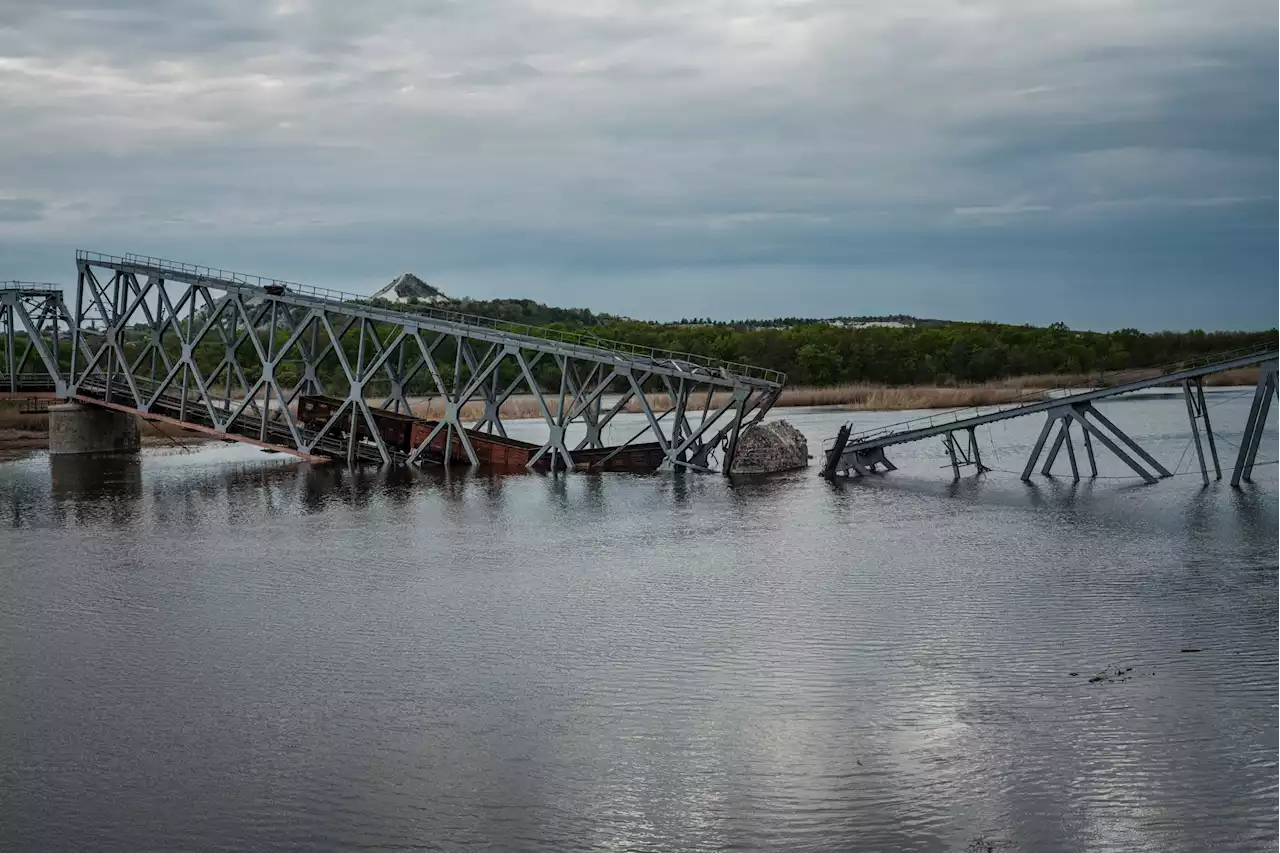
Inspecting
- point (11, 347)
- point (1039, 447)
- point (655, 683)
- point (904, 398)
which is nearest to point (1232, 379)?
point (904, 398)

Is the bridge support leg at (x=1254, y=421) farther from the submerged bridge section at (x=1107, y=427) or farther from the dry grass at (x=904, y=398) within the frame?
the dry grass at (x=904, y=398)

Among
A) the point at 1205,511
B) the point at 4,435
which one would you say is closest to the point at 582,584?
the point at 1205,511

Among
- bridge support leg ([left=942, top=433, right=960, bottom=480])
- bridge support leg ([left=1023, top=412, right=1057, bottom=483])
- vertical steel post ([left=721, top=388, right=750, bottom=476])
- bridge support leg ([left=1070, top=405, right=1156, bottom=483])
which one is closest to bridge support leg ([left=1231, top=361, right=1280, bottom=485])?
bridge support leg ([left=1070, top=405, right=1156, bottom=483])

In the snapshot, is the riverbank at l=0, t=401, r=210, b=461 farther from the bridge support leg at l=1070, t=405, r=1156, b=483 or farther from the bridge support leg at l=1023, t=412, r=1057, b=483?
the bridge support leg at l=1070, t=405, r=1156, b=483

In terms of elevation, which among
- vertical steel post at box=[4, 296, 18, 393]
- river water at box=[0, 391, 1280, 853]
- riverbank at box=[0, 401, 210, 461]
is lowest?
river water at box=[0, 391, 1280, 853]

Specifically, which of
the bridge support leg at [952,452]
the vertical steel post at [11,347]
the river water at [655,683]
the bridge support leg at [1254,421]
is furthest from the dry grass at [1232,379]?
the vertical steel post at [11,347]

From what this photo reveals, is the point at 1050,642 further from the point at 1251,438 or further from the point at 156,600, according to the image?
the point at 1251,438
